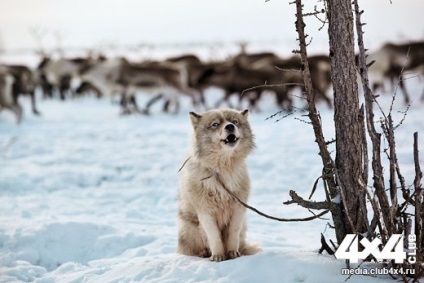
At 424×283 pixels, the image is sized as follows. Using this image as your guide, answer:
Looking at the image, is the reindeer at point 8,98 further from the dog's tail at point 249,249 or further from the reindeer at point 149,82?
the dog's tail at point 249,249

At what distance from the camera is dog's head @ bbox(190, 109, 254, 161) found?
5371mm

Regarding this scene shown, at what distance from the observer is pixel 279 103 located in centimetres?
1903

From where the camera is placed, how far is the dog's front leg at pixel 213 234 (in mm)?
5227

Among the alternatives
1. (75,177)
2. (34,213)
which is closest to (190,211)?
(34,213)

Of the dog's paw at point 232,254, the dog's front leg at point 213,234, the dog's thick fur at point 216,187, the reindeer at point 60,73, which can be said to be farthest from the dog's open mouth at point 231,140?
the reindeer at point 60,73

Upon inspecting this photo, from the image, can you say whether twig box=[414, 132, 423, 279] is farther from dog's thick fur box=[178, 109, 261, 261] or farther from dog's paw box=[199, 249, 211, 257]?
dog's paw box=[199, 249, 211, 257]

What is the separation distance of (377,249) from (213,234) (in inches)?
56.5

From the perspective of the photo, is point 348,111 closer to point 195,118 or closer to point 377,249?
point 377,249

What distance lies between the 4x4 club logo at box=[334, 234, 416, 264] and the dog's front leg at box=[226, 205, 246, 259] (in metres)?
0.97

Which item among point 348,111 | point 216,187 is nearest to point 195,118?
point 216,187

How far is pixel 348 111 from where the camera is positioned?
177 inches

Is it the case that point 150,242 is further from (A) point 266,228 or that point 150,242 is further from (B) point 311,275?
(B) point 311,275

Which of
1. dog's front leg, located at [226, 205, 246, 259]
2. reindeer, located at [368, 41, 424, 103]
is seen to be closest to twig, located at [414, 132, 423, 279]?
dog's front leg, located at [226, 205, 246, 259]

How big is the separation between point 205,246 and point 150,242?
1.63m
